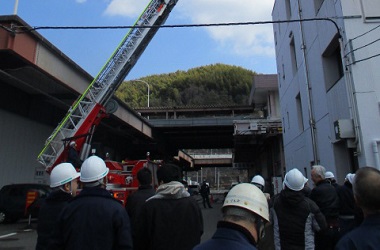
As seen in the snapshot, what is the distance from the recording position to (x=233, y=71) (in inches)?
4331

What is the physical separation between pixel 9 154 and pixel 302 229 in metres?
16.1

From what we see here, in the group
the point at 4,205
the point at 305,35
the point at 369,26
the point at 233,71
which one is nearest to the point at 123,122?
the point at 4,205

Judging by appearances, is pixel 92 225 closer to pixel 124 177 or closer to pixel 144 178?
pixel 144 178

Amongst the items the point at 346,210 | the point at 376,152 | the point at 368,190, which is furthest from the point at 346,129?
the point at 368,190

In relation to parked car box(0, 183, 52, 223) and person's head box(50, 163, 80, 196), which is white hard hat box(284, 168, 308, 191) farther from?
parked car box(0, 183, 52, 223)

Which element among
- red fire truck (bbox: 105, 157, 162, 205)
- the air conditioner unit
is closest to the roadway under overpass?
red fire truck (bbox: 105, 157, 162, 205)

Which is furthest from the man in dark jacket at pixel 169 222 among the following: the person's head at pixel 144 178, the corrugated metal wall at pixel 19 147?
the corrugated metal wall at pixel 19 147

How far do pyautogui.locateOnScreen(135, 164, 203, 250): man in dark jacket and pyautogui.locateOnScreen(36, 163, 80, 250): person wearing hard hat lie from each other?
936 mm

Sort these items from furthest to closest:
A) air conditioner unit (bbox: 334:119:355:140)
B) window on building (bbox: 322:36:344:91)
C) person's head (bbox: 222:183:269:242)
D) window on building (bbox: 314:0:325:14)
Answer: window on building (bbox: 314:0:325:14), window on building (bbox: 322:36:344:91), air conditioner unit (bbox: 334:119:355:140), person's head (bbox: 222:183:269:242)

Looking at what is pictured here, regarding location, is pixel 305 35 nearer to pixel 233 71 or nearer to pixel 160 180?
pixel 160 180

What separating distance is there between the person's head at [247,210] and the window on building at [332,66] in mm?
9792

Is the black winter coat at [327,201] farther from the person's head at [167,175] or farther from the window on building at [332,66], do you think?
the window on building at [332,66]

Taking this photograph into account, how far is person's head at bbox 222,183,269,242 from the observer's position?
170cm

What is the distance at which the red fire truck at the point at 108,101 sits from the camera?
11914mm
